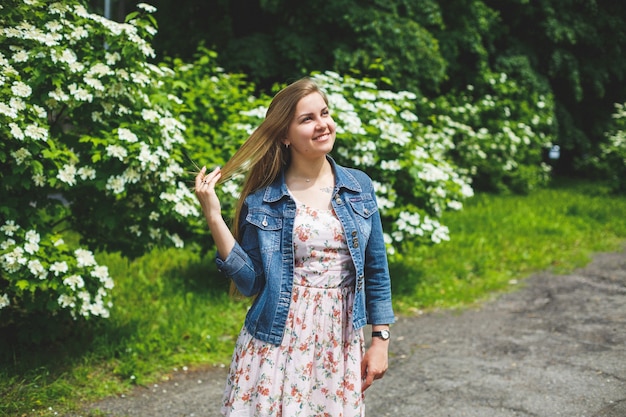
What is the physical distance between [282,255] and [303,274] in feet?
0.35

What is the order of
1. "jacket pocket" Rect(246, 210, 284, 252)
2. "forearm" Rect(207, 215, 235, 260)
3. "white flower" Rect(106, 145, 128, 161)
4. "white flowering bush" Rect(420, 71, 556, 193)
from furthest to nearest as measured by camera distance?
"white flowering bush" Rect(420, 71, 556, 193) → "white flower" Rect(106, 145, 128, 161) → "jacket pocket" Rect(246, 210, 284, 252) → "forearm" Rect(207, 215, 235, 260)

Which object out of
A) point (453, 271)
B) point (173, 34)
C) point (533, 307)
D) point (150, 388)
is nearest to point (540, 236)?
point (453, 271)

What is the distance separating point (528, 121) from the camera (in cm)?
1243

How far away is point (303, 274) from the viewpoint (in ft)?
8.04

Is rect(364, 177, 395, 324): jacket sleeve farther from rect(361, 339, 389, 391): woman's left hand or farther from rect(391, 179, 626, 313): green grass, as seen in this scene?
rect(391, 179, 626, 313): green grass

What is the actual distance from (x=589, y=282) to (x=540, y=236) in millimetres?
1692

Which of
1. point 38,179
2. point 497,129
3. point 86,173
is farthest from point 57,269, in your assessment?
point 497,129

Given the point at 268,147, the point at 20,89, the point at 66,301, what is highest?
the point at 20,89

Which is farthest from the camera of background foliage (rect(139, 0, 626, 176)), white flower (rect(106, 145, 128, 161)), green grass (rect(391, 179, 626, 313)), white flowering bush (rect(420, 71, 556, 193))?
white flowering bush (rect(420, 71, 556, 193))

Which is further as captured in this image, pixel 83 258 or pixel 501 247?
pixel 501 247

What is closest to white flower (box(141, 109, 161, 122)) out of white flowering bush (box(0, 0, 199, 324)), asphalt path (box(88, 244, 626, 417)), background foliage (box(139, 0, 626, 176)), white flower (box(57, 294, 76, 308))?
white flowering bush (box(0, 0, 199, 324))

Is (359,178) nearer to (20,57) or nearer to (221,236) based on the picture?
(221,236)

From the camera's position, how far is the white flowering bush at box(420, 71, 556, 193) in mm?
11305

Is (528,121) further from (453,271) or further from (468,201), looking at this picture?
(453,271)
